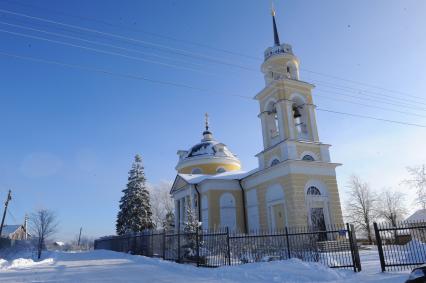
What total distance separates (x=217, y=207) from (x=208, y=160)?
8918 millimetres

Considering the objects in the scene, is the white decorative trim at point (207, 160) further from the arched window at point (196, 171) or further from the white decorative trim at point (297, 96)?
the white decorative trim at point (297, 96)

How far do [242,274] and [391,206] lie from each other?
47688 mm

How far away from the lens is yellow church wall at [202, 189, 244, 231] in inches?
1075

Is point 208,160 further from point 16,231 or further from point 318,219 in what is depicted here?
point 16,231

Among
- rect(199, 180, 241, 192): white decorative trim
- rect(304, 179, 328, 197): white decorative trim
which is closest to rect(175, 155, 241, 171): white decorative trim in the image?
rect(199, 180, 241, 192): white decorative trim

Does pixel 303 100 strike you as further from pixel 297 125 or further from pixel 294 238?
pixel 294 238

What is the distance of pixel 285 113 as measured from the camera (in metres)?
23.5

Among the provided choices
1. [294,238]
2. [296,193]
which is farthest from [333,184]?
[294,238]

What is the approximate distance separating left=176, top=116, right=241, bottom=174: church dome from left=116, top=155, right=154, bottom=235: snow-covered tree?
5140 millimetres

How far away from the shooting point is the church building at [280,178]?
22.0 meters

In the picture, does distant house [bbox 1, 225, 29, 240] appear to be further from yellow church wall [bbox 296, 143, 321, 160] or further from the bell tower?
yellow church wall [bbox 296, 143, 321, 160]

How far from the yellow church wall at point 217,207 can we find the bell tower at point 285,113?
167 inches

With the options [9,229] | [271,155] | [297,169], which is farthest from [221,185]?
[9,229]

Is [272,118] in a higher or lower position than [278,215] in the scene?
higher
